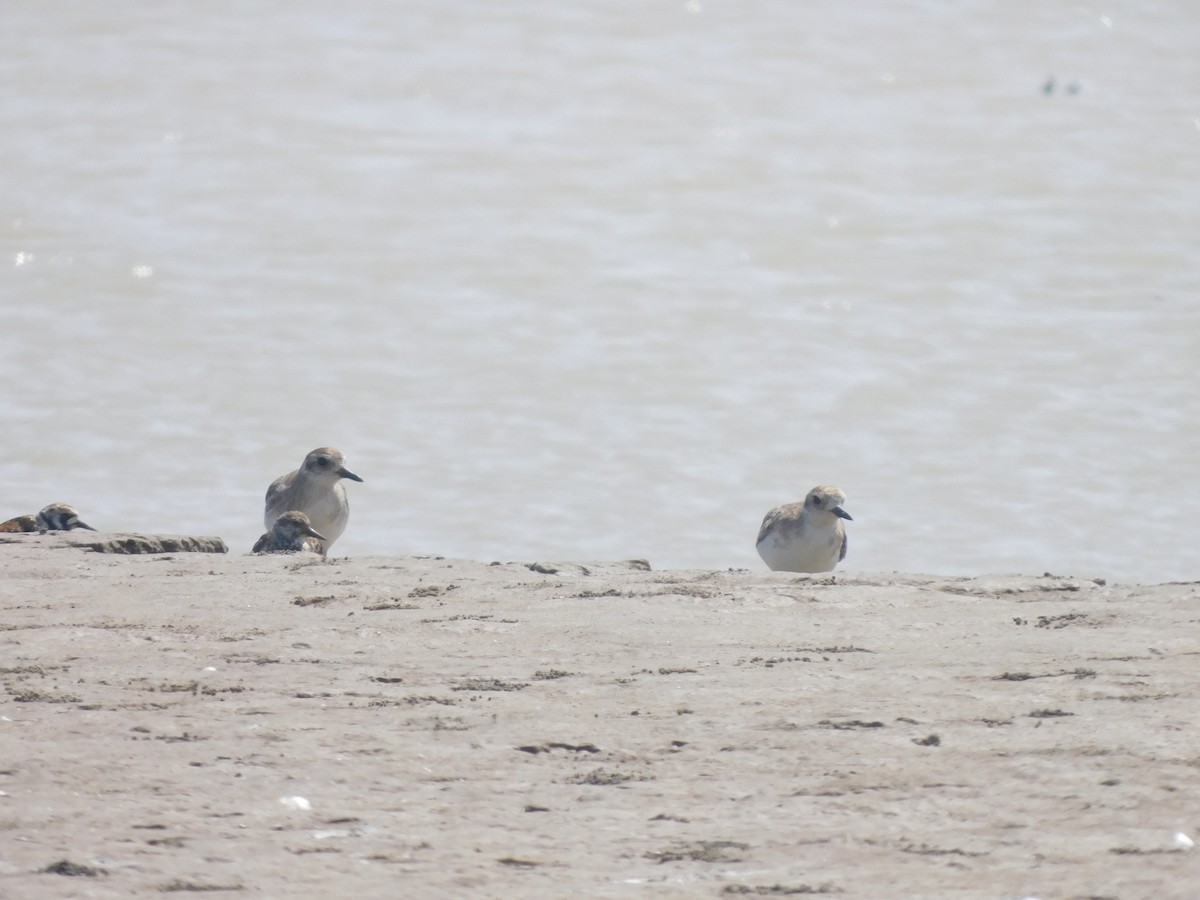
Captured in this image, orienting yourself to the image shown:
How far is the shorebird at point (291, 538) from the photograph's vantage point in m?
10.2

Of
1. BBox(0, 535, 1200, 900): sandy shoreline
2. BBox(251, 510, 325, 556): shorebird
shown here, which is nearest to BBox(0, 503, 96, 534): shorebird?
BBox(251, 510, 325, 556): shorebird

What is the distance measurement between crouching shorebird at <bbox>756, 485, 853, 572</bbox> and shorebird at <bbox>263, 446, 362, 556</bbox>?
106 inches

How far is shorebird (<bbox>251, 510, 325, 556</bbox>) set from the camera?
33.6 ft

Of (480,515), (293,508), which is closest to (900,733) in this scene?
(293,508)

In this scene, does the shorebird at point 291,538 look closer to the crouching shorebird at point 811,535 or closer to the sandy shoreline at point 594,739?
the sandy shoreline at point 594,739

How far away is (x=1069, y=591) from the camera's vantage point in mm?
8367

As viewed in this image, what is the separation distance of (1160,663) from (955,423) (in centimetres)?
1063

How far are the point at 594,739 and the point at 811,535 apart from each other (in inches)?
186

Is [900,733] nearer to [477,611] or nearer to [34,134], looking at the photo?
[477,611]

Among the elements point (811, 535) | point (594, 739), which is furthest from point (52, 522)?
point (594, 739)

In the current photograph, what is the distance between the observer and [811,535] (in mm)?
10438

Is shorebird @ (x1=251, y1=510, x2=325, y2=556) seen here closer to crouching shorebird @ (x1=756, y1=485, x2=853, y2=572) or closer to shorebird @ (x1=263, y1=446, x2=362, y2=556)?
shorebird @ (x1=263, y1=446, x2=362, y2=556)

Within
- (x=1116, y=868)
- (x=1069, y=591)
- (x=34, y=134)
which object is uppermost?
(x=34, y=134)

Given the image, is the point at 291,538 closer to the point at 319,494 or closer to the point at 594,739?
the point at 319,494
